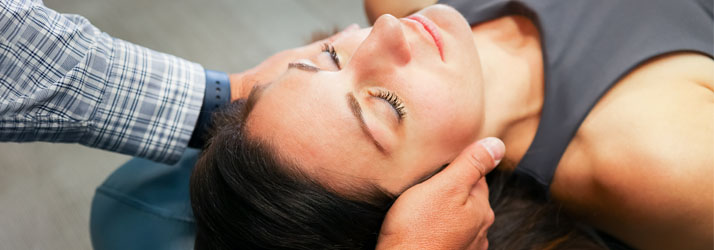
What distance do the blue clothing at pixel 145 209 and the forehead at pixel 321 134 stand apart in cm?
44

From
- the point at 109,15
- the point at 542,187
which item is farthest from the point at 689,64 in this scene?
the point at 109,15

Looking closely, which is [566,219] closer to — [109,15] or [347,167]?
[347,167]

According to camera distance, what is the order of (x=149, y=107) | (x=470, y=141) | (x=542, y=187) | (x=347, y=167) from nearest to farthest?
1. (x=347, y=167)
2. (x=470, y=141)
3. (x=542, y=187)
4. (x=149, y=107)

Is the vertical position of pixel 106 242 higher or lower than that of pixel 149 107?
lower

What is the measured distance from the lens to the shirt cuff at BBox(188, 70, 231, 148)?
1.26 meters

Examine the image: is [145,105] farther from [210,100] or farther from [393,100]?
[393,100]

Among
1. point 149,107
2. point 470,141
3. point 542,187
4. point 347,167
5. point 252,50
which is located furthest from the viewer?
point 252,50

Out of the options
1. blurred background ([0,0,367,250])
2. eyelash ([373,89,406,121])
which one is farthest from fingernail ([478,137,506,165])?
blurred background ([0,0,367,250])

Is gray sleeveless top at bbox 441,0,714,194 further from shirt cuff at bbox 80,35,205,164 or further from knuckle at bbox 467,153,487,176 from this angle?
shirt cuff at bbox 80,35,205,164

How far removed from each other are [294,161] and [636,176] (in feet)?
1.99

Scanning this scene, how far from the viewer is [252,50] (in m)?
1.90

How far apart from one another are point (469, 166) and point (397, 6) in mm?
595

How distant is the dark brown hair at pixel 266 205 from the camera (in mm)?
886

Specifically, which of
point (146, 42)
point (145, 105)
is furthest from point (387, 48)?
point (146, 42)
